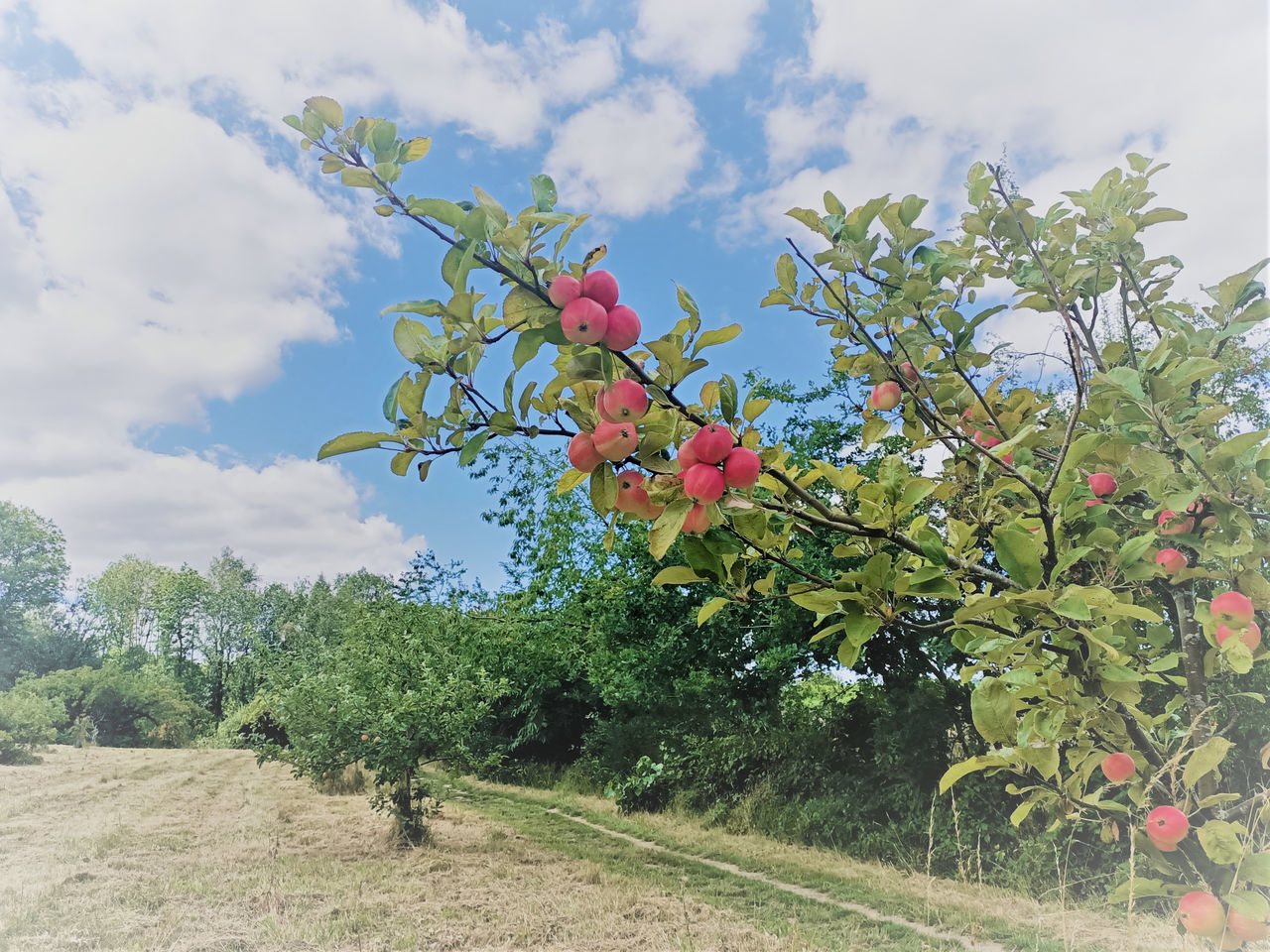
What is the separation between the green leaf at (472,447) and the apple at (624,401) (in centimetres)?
17

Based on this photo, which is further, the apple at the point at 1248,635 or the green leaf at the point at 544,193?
the apple at the point at 1248,635

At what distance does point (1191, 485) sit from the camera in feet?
3.19

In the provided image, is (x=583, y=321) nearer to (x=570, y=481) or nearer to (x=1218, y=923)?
(x=570, y=481)

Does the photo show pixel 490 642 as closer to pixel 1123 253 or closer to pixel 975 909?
pixel 975 909

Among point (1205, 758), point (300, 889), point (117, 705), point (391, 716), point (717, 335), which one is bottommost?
point (117, 705)

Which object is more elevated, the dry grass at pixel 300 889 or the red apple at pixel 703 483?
the red apple at pixel 703 483

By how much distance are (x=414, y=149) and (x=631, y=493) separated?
16.6 inches

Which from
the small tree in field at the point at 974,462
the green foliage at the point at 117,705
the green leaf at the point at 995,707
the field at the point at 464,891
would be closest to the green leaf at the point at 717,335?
the small tree in field at the point at 974,462

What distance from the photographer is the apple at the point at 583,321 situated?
1.84ft

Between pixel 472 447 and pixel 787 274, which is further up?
pixel 787 274

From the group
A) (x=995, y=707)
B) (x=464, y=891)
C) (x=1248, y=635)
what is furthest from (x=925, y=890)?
(x=995, y=707)

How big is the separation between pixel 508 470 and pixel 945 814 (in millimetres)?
6749

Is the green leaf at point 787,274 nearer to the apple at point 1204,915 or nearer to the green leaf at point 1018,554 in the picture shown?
the green leaf at point 1018,554

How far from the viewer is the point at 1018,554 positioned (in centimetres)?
77
